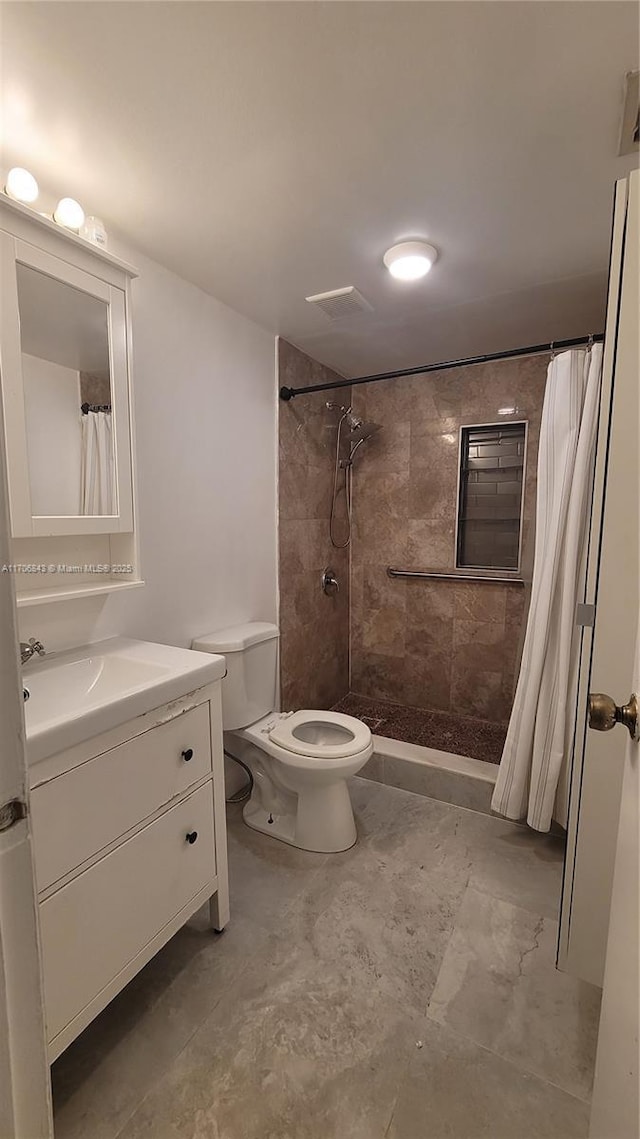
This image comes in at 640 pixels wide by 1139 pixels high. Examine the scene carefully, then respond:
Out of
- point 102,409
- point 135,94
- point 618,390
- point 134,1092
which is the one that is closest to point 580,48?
point 618,390

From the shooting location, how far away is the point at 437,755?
2305 mm

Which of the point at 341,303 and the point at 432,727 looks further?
the point at 432,727

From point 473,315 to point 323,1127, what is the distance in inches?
105

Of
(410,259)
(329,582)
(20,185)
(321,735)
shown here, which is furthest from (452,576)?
(20,185)

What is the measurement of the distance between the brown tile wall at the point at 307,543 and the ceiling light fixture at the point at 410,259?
2.84 ft

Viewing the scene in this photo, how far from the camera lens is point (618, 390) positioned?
106 centimetres

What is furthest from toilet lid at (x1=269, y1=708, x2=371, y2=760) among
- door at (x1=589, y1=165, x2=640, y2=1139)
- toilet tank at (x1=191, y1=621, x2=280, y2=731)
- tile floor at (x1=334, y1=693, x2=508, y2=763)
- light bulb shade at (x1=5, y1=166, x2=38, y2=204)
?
light bulb shade at (x1=5, y1=166, x2=38, y2=204)

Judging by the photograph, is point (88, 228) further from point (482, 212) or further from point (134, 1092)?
point (134, 1092)

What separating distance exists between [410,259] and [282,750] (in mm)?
1807

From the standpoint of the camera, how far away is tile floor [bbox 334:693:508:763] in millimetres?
2488

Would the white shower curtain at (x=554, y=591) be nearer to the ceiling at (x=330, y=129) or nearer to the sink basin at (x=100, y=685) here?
the ceiling at (x=330, y=129)

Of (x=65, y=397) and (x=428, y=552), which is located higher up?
(x=65, y=397)

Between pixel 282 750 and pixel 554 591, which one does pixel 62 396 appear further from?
pixel 554 591

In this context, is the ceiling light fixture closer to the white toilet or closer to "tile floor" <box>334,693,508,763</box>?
the white toilet
